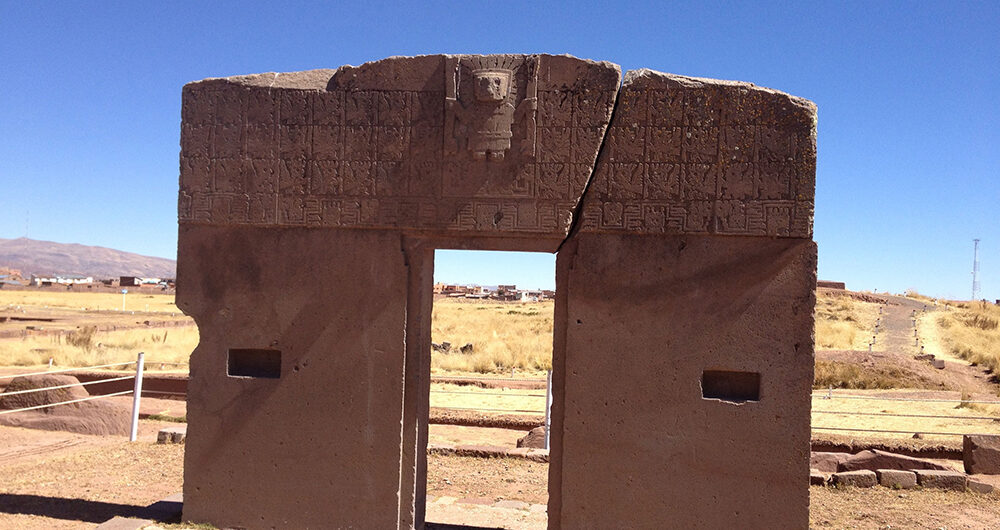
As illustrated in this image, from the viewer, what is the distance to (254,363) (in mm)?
5371

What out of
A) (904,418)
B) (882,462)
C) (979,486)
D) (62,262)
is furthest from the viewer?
(62,262)

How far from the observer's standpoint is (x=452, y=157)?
16.3 feet

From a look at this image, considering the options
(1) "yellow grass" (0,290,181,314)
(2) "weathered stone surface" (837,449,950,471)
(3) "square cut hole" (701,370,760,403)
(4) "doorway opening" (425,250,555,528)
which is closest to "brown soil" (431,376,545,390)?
(4) "doorway opening" (425,250,555,528)

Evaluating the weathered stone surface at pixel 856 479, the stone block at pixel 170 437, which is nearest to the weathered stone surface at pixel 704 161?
the weathered stone surface at pixel 856 479

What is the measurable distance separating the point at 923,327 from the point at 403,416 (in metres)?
30.5

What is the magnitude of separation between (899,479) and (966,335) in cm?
2103

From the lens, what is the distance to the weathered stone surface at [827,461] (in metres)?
7.98

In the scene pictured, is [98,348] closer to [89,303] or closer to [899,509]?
[899,509]

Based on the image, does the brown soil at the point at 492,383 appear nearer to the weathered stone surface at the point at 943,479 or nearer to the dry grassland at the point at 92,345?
the dry grassland at the point at 92,345

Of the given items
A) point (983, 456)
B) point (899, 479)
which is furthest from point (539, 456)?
point (983, 456)

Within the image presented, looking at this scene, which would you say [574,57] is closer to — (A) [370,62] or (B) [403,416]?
(A) [370,62]

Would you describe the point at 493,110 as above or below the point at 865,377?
above

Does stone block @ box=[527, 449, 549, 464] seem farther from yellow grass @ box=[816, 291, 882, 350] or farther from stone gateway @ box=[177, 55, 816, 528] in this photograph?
yellow grass @ box=[816, 291, 882, 350]

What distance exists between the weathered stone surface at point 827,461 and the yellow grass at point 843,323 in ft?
43.1
